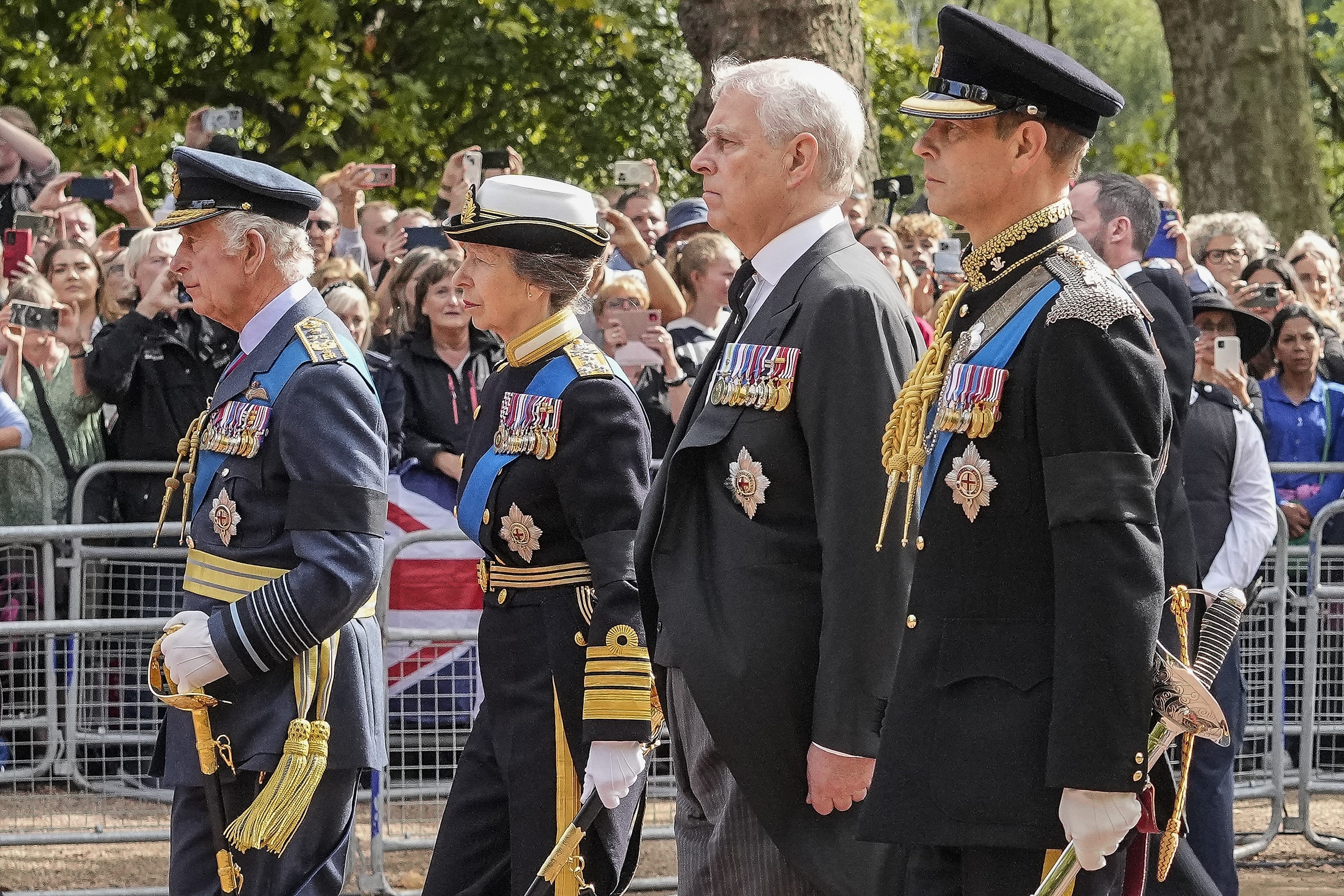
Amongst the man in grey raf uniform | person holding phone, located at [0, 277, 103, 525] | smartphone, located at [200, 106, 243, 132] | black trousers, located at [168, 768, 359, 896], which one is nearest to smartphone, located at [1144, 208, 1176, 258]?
smartphone, located at [200, 106, 243, 132]

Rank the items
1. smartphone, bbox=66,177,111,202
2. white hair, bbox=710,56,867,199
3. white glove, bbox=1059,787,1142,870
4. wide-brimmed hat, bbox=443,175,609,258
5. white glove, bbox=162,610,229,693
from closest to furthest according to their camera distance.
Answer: white glove, bbox=1059,787,1142,870 → white hair, bbox=710,56,867,199 → white glove, bbox=162,610,229,693 → wide-brimmed hat, bbox=443,175,609,258 → smartphone, bbox=66,177,111,202

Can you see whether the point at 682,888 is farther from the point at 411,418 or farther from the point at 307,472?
the point at 411,418

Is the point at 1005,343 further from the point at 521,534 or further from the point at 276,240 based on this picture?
the point at 276,240

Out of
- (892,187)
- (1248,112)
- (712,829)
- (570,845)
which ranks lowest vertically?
(570,845)

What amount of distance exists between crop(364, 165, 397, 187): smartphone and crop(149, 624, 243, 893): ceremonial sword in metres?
5.11

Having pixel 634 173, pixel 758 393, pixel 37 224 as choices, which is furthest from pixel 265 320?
pixel 634 173

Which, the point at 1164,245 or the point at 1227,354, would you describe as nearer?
the point at 1227,354

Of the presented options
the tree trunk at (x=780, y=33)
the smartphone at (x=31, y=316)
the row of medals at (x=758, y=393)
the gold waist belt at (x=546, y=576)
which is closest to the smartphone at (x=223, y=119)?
the smartphone at (x=31, y=316)

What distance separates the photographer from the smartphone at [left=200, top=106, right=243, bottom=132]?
332 inches

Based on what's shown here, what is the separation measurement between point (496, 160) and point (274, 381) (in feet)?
15.0

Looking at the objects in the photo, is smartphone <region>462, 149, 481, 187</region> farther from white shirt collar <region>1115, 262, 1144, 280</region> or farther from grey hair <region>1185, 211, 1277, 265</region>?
white shirt collar <region>1115, 262, 1144, 280</region>

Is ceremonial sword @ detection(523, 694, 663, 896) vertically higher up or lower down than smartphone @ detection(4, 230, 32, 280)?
lower down

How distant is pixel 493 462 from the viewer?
427 cm

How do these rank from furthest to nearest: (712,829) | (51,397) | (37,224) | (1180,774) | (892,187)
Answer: (892,187) → (37,224) → (51,397) → (712,829) → (1180,774)
